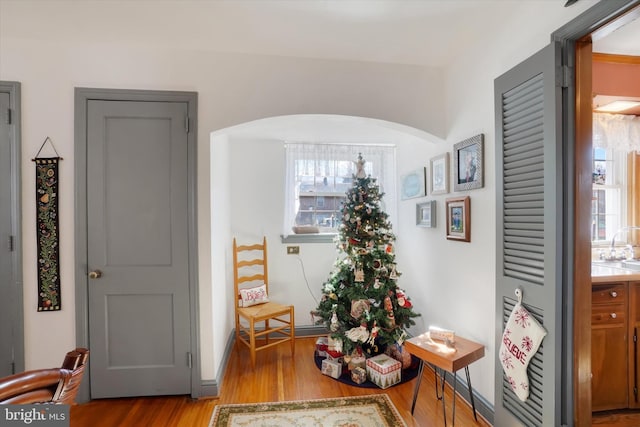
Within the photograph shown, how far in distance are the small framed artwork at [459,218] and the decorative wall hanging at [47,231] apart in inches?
114

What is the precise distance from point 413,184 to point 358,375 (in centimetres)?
182

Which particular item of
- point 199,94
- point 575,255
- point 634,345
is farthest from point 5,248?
point 634,345

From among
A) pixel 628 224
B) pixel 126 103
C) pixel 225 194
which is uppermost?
pixel 126 103

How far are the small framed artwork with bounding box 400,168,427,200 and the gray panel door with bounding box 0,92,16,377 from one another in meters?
3.18

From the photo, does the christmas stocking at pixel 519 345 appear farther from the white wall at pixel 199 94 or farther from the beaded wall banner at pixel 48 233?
the beaded wall banner at pixel 48 233

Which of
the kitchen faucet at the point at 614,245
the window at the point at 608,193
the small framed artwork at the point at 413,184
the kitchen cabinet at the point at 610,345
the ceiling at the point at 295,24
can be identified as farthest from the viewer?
the small framed artwork at the point at 413,184

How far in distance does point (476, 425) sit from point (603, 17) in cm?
230

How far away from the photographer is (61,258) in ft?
6.82

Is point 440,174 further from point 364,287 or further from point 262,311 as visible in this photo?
point 262,311

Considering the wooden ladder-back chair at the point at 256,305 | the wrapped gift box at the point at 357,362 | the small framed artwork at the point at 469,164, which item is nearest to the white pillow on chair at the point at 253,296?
the wooden ladder-back chair at the point at 256,305

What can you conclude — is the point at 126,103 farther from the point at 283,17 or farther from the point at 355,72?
the point at 355,72

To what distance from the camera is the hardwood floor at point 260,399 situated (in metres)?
1.95

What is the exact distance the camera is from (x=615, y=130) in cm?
233

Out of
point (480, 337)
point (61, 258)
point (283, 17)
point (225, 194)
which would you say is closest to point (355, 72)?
point (283, 17)
